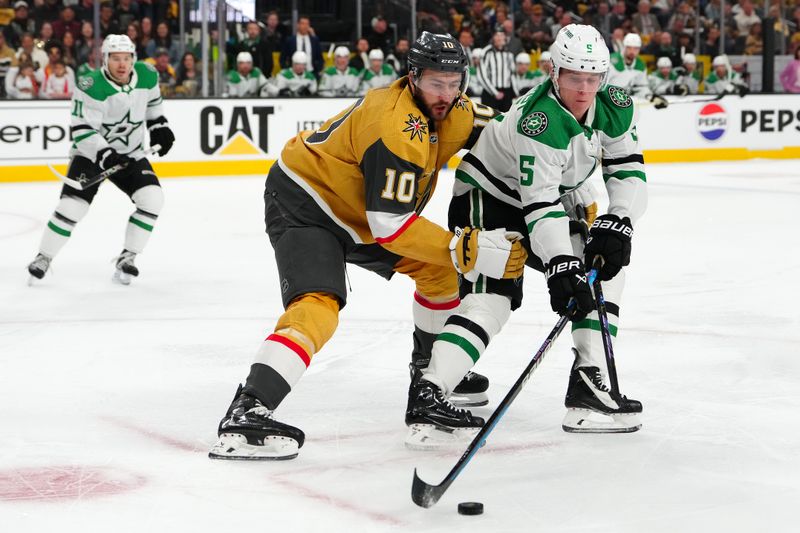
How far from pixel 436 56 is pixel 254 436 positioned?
95 centimetres

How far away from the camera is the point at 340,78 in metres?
11.6

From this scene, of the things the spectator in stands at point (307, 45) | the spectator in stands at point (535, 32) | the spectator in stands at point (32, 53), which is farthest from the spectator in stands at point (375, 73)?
the spectator in stands at point (32, 53)

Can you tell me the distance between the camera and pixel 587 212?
10.4ft

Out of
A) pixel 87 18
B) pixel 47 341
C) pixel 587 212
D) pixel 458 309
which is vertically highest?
pixel 87 18

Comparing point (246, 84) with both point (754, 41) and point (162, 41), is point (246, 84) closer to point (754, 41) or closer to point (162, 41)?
point (162, 41)

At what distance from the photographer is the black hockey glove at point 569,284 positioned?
2734 mm

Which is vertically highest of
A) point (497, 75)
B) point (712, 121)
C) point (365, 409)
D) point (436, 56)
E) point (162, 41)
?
point (162, 41)

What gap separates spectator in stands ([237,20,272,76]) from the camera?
11031 mm

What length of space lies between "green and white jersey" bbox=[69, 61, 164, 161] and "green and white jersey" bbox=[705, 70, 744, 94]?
25.8 feet

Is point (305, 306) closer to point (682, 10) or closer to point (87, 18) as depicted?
point (87, 18)

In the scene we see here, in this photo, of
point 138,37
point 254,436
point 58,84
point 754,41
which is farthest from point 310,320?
point 754,41

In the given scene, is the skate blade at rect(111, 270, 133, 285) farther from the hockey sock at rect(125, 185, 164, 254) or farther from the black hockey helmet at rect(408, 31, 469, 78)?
the black hockey helmet at rect(408, 31, 469, 78)

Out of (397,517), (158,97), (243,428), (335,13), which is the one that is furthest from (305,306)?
(335,13)

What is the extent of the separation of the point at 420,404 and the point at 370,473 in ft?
0.91
